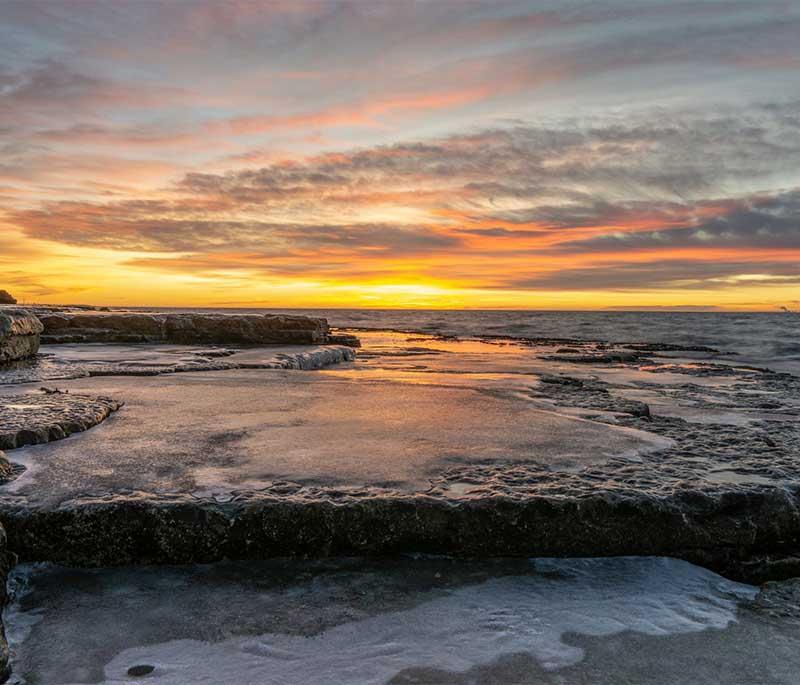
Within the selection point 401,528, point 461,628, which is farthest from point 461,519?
point 461,628

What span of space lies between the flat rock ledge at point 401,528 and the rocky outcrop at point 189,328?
11.7 m

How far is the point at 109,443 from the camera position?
3799 millimetres

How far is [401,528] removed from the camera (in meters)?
2.77

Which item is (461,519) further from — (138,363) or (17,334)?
(17,334)

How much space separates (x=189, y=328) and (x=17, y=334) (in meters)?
5.43

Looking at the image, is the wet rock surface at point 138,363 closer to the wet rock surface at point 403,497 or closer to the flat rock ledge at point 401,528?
the wet rock surface at point 403,497

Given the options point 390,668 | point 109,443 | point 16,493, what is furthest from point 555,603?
point 109,443

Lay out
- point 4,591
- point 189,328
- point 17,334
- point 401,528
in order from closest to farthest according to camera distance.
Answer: point 4,591, point 401,528, point 17,334, point 189,328

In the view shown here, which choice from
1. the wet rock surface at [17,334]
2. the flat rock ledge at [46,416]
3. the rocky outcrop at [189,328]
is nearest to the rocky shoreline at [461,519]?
the flat rock ledge at [46,416]

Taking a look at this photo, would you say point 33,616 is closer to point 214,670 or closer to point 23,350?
point 214,670

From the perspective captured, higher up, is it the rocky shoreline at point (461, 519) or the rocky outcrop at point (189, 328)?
the rocky outcrop at point (189, 328)

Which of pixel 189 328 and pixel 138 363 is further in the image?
pixel 189 328

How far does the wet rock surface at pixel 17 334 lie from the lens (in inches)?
353

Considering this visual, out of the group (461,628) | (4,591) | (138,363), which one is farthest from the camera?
(138,363)
